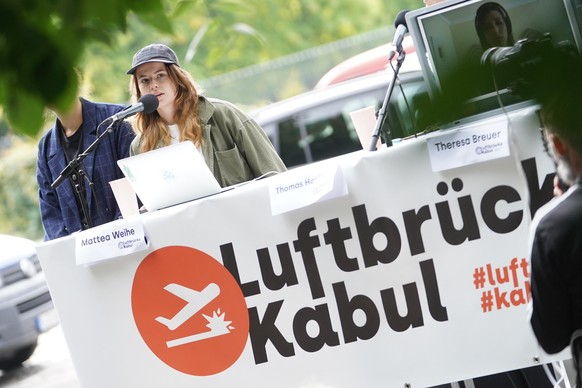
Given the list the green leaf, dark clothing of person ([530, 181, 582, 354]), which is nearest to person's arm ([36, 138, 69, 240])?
dark clothing of person ([530, 181, 582, 354])

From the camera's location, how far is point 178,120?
4.93 m

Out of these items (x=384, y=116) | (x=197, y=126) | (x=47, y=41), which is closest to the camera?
(x=47, y=41)

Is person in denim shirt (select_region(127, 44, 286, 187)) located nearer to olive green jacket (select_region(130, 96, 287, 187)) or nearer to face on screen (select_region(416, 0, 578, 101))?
olive green jacket (select_region(130, 96, 287, 187))

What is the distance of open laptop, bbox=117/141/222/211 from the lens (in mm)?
4082

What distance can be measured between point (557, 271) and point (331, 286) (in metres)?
1.57

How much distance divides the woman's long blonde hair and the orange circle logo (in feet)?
3.14

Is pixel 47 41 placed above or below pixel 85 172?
below

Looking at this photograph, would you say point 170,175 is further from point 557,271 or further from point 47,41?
point 47,41

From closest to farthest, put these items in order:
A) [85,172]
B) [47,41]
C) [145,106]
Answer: [47,41]
[145,106]
[85,172]

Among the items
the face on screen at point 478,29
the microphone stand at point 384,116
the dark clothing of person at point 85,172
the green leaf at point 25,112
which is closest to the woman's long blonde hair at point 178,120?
the dark clothing of person at point 85,172

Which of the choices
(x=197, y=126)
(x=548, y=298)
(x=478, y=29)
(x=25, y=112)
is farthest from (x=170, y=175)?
(x=25, y=112)

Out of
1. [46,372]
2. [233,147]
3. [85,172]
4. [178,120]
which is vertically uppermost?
[178,120]

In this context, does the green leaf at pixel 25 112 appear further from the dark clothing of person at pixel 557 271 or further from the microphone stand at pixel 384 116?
the microphone stand at pixel 384 116

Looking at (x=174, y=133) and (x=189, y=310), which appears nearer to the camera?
(x=189, y=310)
